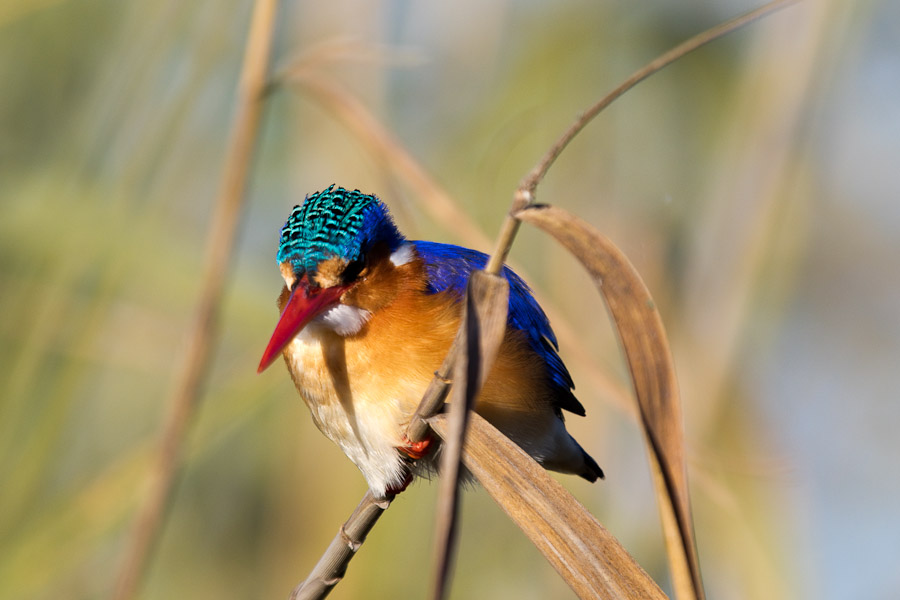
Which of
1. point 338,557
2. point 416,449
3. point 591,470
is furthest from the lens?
point 591,470

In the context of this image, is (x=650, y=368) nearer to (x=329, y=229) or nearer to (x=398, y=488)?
(x=329, y=229)

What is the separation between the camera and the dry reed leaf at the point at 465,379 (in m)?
0.83

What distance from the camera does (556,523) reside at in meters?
1.12

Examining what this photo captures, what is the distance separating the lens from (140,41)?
232 centimetres

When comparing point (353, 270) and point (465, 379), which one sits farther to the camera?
point (353, 270)

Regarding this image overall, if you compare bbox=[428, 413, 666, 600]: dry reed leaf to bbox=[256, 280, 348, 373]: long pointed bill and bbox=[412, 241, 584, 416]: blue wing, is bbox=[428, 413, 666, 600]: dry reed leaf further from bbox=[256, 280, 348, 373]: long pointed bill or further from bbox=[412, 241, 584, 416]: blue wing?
bbox=[412, 241, 584, 416]: blue wing

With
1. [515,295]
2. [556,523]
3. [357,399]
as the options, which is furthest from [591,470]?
[556,523]

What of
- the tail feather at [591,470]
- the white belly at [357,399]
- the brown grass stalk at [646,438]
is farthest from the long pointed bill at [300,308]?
the tail feather at [591,470]

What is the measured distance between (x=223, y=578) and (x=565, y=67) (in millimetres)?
2027

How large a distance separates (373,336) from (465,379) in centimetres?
97

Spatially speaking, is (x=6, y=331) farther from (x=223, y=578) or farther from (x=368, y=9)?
(x=368, y=9)

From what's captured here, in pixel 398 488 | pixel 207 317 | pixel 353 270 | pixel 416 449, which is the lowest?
pixel 398 488

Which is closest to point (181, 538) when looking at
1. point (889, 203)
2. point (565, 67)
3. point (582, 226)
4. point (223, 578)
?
point (223, 578)

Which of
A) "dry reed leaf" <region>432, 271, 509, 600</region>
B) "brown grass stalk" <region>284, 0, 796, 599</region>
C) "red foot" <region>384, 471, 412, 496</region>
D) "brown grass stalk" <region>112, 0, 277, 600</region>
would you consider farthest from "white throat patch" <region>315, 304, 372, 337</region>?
"dry reed leaf" <region>432, 271, 509, 600</region>
